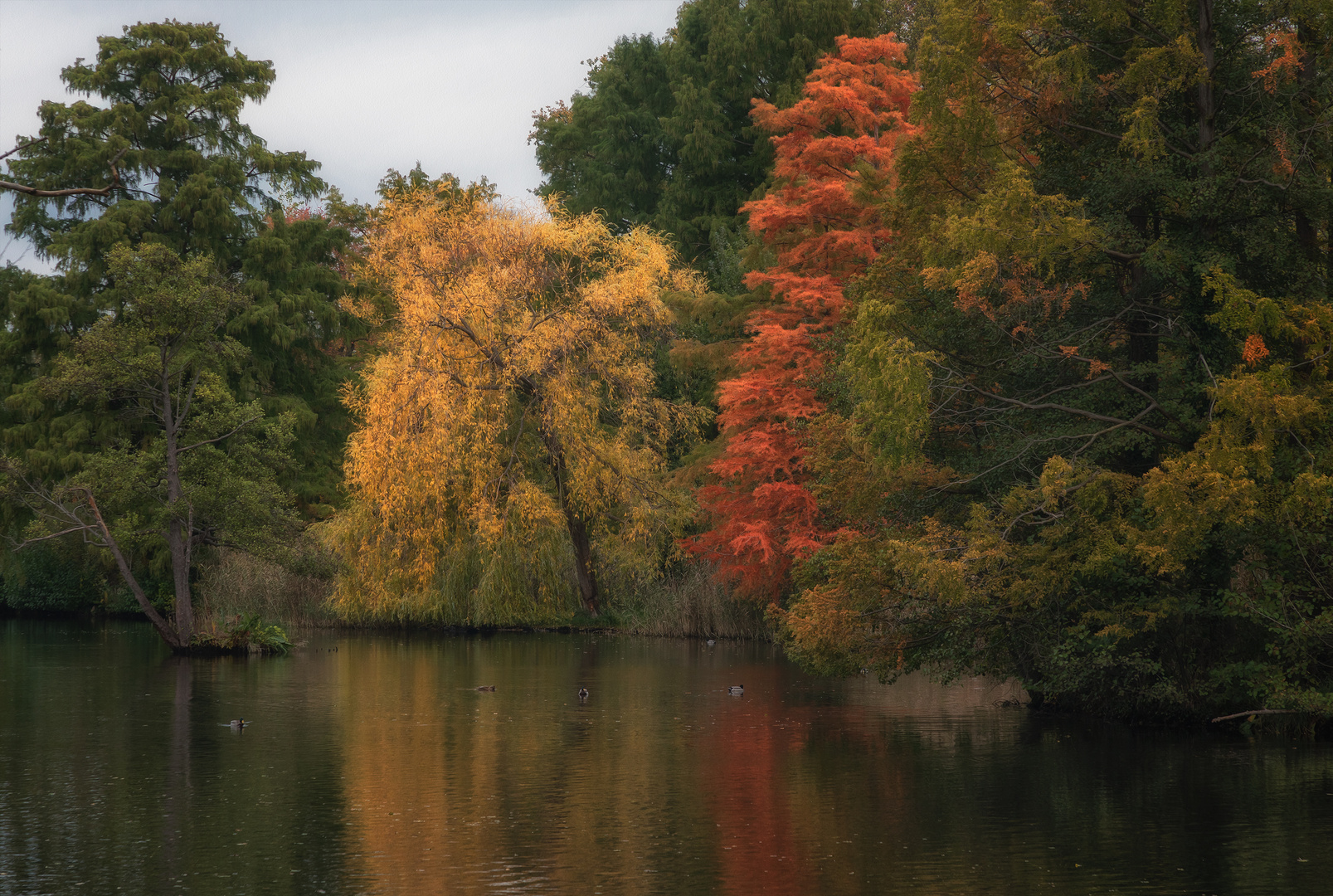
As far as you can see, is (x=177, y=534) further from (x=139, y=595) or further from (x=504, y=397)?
(x=504, y=397)

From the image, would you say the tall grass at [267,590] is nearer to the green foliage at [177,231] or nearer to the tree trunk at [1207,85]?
the green foliage at [177,231]

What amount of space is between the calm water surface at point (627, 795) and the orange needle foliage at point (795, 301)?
542 centimetres

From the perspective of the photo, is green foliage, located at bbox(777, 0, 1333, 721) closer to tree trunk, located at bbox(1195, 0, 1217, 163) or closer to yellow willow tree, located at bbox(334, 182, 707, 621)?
tree trunk, located at bbox(1195, 0, 1217, 163)

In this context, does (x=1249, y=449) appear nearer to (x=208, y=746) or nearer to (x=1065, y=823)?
(x=1065, y=823)

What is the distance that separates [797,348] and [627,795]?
1559 cm

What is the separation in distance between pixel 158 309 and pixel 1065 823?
22533 millimetres

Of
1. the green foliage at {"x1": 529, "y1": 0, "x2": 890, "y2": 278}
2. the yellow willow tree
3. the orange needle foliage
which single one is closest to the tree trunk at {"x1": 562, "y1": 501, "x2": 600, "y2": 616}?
the yellow willow tree

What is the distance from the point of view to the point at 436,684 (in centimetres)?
2478

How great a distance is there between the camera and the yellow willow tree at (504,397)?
33.1m

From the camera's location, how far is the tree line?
1812 cm

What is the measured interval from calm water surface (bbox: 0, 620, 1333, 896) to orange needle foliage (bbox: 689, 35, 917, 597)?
542 cm

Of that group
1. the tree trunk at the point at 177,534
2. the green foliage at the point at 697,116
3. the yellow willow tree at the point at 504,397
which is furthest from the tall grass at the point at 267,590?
the green foliage at the point at 697,116

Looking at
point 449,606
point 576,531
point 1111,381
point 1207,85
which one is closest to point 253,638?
point 449,606

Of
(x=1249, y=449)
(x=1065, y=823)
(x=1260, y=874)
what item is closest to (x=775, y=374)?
(x=1249, y=449)
